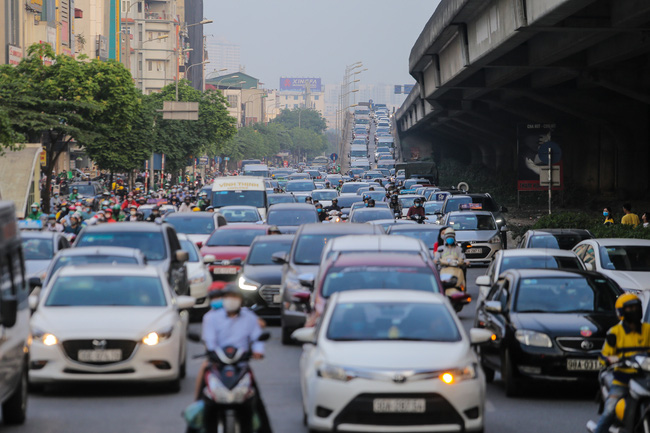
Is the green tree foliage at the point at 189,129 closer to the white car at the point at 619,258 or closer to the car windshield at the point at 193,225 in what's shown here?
the car windshield at the point at 193,225

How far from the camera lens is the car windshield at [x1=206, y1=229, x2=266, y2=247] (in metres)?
25.6

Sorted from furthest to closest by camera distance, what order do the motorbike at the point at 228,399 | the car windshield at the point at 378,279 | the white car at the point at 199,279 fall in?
the white car at the point at 199,279, the car windshield at the point at 378,279, the motorbike at the point at 228,399

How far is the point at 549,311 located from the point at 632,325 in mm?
4233

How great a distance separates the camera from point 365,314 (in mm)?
11328

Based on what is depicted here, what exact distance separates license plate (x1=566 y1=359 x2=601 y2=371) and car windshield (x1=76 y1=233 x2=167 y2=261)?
843 cm

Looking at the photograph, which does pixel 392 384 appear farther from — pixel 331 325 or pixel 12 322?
pixel 12 322

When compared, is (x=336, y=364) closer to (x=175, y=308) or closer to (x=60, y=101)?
(x=175, y=308)

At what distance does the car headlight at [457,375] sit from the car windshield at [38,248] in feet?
40.8

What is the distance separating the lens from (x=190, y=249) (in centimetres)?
2253

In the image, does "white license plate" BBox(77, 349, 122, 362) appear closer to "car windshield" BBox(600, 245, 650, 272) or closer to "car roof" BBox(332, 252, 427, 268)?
"car roof" BBox(332, 252, 427, 268)

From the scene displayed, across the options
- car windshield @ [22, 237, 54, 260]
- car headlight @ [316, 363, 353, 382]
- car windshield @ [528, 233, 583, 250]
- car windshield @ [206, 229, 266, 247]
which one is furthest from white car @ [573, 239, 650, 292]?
car headlight @ [316, 363, 353, 382]

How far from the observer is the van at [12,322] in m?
10.5

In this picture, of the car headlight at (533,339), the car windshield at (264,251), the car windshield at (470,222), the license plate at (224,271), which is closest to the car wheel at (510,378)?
the car headlight at (533,339)

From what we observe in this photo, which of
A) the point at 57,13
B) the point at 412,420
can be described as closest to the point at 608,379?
the point at 412,420
